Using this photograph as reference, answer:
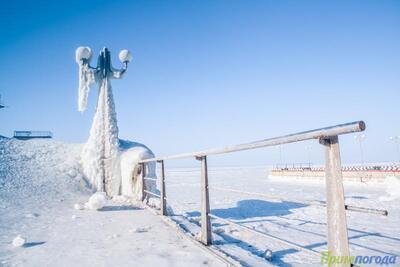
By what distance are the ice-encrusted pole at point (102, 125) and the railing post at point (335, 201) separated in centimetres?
885

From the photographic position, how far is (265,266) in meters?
2.82

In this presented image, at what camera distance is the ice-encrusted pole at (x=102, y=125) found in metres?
9.83

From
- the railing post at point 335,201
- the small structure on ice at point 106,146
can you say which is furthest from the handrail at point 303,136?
the small structure on ice at point 106,146

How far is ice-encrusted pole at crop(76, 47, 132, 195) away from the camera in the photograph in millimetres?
9828

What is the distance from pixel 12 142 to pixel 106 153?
3.96 metres

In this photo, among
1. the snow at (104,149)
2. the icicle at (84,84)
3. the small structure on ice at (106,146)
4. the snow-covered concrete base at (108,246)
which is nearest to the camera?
the snow-covered concrete base at (108,246)

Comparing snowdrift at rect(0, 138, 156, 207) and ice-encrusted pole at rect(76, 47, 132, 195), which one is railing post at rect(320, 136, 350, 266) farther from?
ice-encrusted pole at rect(76, 47, 132, 195)

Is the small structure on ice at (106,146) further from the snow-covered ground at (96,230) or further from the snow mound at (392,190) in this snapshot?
the snow mound at (392,190)

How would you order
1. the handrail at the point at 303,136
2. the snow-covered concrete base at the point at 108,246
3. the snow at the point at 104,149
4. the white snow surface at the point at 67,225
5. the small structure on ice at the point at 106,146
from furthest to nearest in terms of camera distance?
the snow at the point at 104,149
the small structure on ice at the point at 106,146
the white snow surface at the point at 67,225
the snow-covered concrete base at the point at 108,246
the handrail at the point at 303,136

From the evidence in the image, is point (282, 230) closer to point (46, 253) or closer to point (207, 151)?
point (207, 151)

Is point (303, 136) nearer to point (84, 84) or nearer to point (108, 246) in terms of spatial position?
point (108, 246)

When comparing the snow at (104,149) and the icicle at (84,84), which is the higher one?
the icicle at (84,84)

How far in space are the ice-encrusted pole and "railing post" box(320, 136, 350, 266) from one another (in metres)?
8.85

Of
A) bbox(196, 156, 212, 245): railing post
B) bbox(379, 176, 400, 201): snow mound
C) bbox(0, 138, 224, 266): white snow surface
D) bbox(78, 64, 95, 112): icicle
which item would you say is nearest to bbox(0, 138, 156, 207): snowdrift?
bbox(0, 138, 224, 266): white snow surface
